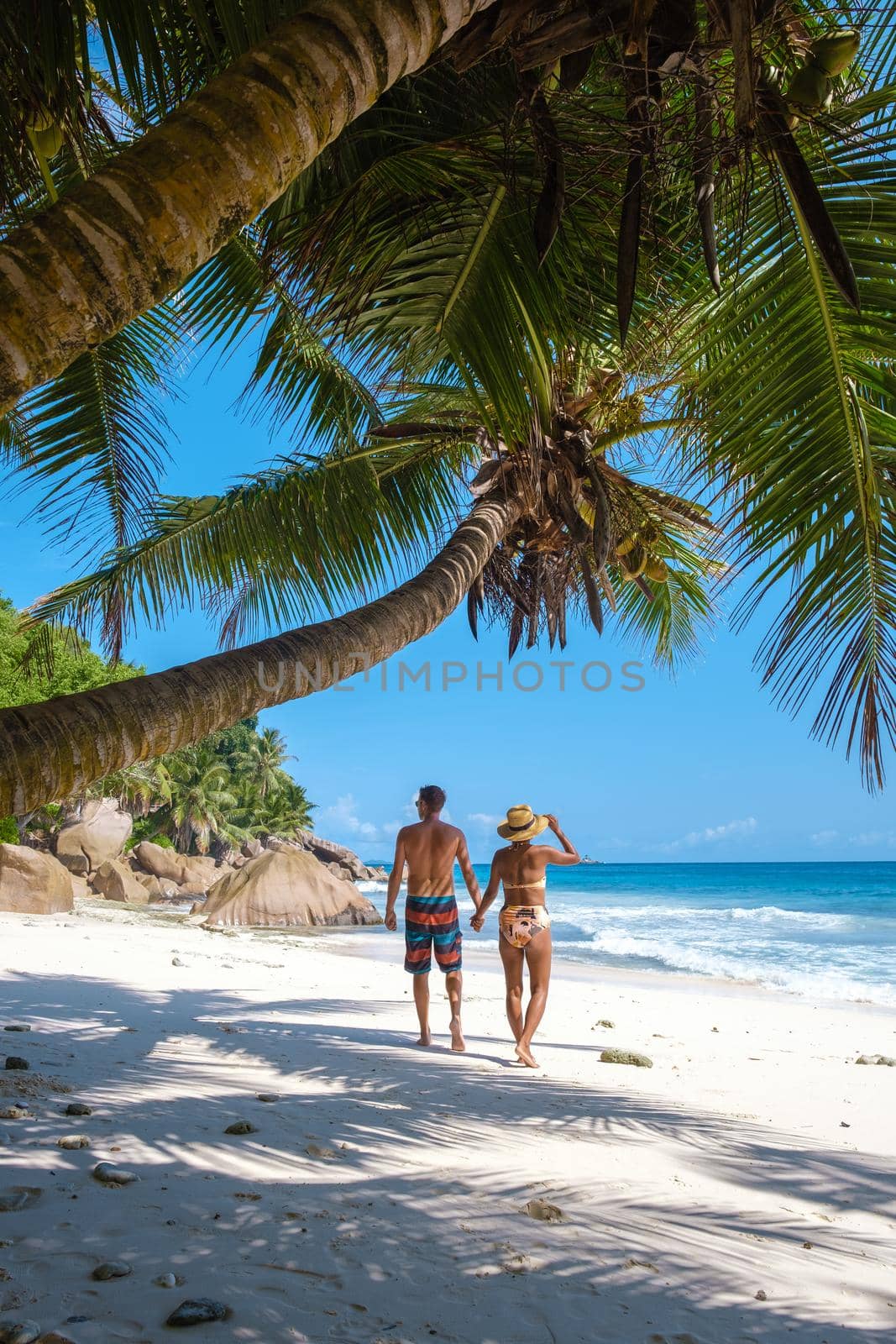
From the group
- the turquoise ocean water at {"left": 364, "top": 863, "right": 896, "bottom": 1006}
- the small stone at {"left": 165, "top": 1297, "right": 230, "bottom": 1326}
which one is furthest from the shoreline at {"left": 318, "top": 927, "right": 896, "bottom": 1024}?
the small stone at {"left": 165, "top": 1297, "right": 230, "bottom": 1326}

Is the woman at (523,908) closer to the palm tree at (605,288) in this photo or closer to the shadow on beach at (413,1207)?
the shadow on beach at (413,1207)

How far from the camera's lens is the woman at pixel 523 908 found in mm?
5492

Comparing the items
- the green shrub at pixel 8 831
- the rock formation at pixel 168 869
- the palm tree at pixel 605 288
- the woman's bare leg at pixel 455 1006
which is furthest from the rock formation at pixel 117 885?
the palm tree at pixel 605 288

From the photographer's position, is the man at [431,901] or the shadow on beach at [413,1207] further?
the man at [431,901]

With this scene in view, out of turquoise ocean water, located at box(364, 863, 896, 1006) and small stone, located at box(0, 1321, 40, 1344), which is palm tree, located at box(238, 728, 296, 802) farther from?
small stone, located at box(0, 1321, 40, 1344)

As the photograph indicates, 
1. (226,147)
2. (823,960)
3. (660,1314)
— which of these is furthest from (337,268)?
(823,960)

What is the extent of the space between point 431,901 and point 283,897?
11.3 meters

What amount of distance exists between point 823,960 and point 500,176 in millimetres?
17579

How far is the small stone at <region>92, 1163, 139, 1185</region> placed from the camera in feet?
8.63

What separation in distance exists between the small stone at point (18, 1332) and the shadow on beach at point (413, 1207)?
0.07 meters

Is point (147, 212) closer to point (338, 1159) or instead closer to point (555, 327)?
point (555, 327)

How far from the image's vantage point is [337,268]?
353 centimetres

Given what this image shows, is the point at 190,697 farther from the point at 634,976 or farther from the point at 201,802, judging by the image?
the point at 201,802

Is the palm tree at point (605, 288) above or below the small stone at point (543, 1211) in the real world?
above
